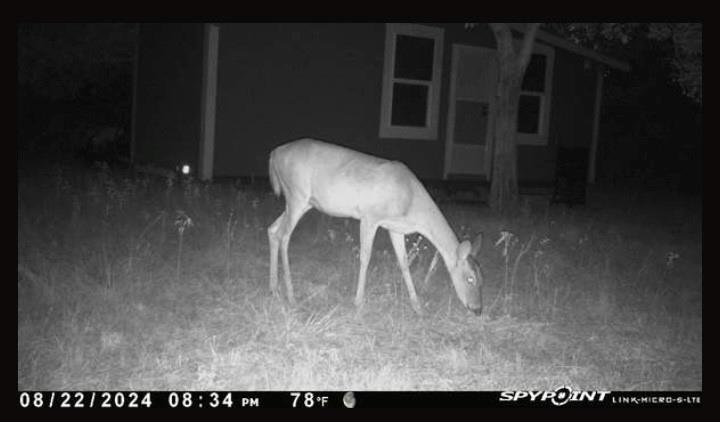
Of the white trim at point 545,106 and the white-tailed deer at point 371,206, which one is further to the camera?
the white trim at point 545,106

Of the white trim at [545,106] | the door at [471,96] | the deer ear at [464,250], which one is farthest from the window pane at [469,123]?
the deer ear at [464,250]

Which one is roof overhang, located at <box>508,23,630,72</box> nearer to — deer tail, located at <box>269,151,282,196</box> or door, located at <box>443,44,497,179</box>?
door, located at <box>443,44,497,179</box>

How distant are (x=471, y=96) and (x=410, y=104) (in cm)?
155

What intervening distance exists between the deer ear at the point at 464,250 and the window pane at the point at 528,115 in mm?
12073

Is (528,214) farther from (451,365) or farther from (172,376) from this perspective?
(172,376)

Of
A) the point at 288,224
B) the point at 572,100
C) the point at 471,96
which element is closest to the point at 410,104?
the point at 471,96

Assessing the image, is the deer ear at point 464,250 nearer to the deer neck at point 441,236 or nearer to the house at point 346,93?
the deer neck at point 441,236

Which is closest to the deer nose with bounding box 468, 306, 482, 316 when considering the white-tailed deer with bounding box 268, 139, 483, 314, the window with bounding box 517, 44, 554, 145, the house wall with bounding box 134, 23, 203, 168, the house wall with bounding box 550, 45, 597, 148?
the white-tailed deer with bounding box 268, 139, 483, 314

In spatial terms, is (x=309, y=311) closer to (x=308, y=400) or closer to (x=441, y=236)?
(x=441, y=236)

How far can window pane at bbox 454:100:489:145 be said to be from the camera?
17469mm

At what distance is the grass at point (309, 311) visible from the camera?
475 cm

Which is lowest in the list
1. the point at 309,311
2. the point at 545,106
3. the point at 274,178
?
the point at 309,311

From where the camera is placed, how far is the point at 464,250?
240 inches

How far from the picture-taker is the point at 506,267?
7.68 meters
